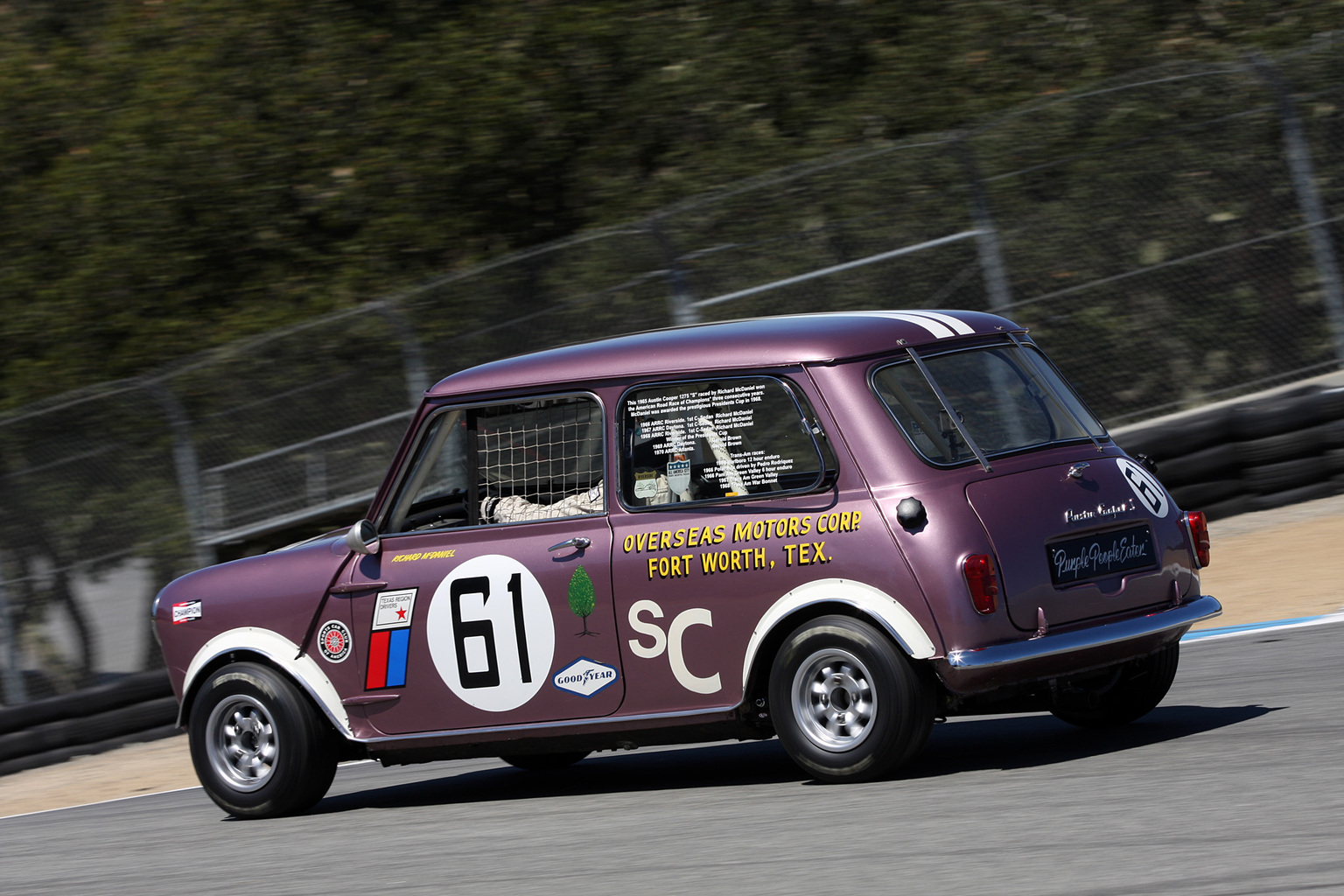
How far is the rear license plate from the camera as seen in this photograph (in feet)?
19.8

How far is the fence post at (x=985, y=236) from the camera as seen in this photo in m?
12.2

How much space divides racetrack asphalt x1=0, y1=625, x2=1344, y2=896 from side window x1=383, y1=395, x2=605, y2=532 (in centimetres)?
123

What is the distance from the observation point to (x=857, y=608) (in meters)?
5.96

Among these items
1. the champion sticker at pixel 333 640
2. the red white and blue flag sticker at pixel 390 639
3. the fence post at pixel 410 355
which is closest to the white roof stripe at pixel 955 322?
the red white and blue flag sticker at pixel 390 639

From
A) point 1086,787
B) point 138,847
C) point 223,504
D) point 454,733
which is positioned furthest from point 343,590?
point 223,504

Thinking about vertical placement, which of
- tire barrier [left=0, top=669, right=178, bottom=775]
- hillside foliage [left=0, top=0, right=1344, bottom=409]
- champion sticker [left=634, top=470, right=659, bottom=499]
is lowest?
tire barrier [left=0, top=669, right=178, bottom=775]

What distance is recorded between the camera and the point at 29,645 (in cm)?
1188

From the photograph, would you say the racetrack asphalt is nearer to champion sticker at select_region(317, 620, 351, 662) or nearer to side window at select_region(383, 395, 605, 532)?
champion sticker at select_region(317, 620, 351, 662)

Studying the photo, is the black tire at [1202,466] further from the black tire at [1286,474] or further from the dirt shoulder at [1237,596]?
the dirt shoulder at [1237,596]

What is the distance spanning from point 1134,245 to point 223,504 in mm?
7025

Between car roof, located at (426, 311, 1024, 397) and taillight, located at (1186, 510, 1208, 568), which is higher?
car roof, located at (426, 311, 1024, 397)

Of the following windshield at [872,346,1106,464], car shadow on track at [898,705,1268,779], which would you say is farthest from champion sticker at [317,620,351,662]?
windshield at [872,346,1106,464]

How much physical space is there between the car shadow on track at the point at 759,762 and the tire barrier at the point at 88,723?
12.5 feet

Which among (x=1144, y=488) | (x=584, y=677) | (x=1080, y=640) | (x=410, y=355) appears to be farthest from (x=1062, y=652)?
(x=410, y=355)
